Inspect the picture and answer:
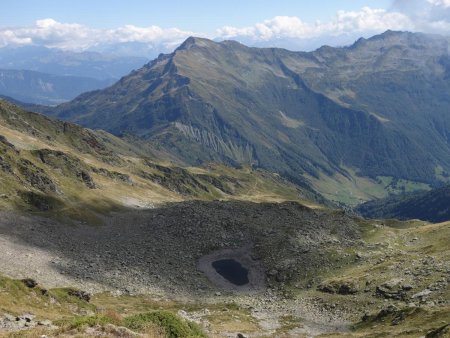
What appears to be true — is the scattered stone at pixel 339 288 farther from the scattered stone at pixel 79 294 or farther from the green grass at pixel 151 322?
the green grass at pixel 151 322

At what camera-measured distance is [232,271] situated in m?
110

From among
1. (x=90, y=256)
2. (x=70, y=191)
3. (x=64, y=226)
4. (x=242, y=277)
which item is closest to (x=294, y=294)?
(x=242, y=277)

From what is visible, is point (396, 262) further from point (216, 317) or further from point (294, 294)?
point (216, 317)

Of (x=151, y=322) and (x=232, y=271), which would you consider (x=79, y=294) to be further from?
(x=232, y=271)

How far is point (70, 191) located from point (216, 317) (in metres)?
84.3

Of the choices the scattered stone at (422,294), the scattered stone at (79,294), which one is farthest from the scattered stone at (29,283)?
the scattered stone at (422,294)

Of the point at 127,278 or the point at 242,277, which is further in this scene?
the point at 242,277

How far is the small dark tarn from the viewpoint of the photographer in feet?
345

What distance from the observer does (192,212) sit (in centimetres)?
13412

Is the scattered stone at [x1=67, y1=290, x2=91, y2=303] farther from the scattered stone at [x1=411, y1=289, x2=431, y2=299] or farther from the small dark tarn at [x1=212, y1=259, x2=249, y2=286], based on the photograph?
the scattered stone at [x1=411, y1=289, x2=431, y2=299]

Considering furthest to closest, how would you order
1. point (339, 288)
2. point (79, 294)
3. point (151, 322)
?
point (339, 288) → point (79, 294) → point (151, 322)

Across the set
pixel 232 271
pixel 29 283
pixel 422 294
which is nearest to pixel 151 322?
pixel 29 283

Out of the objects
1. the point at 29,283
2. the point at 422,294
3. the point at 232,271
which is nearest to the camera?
the point at 29,283

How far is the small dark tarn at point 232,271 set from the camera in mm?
105137
